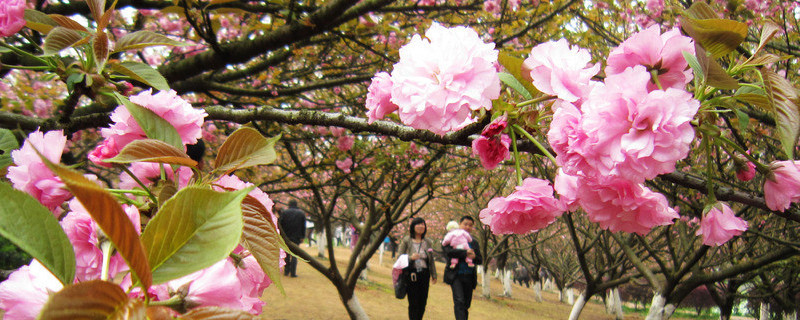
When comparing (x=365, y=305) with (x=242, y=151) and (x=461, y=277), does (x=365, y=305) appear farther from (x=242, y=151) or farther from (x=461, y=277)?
(x=242, y=151)

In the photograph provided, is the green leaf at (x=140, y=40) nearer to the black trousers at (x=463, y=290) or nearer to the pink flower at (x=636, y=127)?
the pink flower at (x=636, y=127)

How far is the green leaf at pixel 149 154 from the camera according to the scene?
529 mm

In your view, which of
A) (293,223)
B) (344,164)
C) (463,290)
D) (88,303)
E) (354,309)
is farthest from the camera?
(293,223)

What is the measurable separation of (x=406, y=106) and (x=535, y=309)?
48.5 ft

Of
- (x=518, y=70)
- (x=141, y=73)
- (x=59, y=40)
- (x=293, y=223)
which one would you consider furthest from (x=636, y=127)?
(x=293, y=223)

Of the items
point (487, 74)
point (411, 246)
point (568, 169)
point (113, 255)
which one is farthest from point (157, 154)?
point (411, 246)

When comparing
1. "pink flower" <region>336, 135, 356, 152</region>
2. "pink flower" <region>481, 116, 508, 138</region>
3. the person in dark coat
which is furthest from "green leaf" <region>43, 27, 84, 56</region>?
the person in dark coat

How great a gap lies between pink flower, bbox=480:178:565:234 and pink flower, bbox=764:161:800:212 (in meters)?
0.46

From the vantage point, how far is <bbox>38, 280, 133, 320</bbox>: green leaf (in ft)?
1.01

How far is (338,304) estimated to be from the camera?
378 inches

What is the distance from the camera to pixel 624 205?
88 cm

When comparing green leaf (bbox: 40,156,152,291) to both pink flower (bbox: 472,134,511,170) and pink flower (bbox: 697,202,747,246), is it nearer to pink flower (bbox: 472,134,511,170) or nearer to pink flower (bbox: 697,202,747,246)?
pink flower (bbox: 472,134,511,170)

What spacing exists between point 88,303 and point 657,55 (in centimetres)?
97

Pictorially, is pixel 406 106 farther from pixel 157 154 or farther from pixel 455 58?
pixel 157 154
